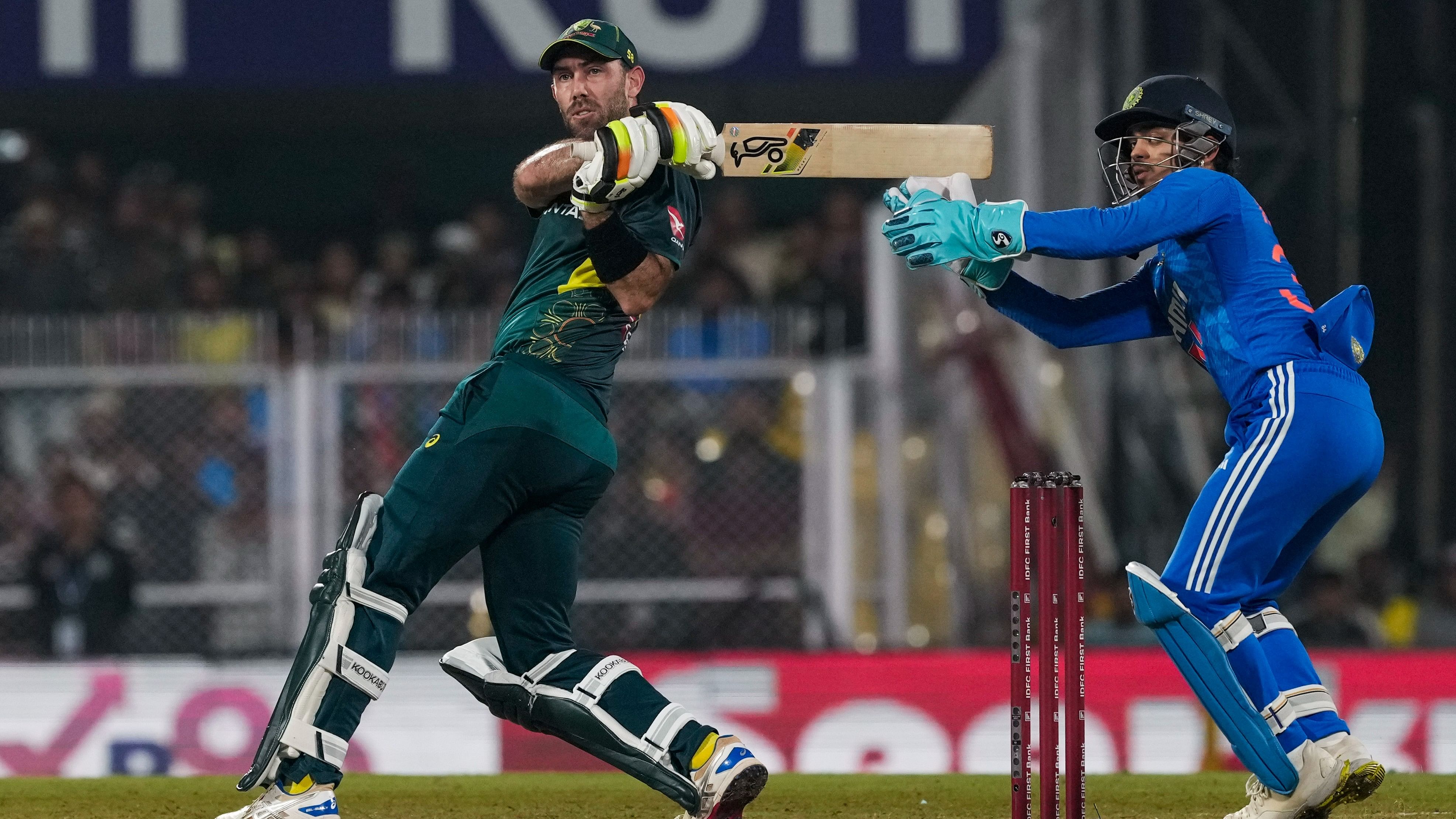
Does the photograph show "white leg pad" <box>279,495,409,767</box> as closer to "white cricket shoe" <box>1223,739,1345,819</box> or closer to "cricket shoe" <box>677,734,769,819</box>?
"cricket shoe" <box>677,734,769,819</box>

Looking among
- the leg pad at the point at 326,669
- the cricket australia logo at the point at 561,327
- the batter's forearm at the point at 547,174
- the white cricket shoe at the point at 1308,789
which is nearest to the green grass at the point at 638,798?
the white cricket shoe at the point at 1308,789

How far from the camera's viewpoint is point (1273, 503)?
3900 mm

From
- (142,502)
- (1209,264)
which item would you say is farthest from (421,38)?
(1209,264)

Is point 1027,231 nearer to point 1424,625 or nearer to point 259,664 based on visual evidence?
point 259,664

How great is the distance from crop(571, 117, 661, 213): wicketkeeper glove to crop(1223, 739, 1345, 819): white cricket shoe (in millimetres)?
1836

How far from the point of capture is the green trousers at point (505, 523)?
3.80m

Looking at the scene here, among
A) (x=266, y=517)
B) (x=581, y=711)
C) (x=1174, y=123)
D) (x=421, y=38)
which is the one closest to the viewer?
(x=581, y=711)

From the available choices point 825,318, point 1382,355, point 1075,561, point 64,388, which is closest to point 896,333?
point 825,318

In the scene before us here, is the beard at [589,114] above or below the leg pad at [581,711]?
above

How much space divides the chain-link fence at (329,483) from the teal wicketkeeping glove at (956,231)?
437cm

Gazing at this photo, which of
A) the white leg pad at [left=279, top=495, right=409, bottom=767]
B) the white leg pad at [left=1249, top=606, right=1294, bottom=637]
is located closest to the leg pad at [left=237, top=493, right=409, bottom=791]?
the white leg pad at [left=279, top=495, right=409, bottom=767]

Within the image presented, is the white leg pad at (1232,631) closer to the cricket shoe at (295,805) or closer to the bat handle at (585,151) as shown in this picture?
the bat handle at (585,151)

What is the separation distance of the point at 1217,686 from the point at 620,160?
1646 millimetres

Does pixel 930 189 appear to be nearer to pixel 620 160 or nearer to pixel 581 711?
pixel 620 160
